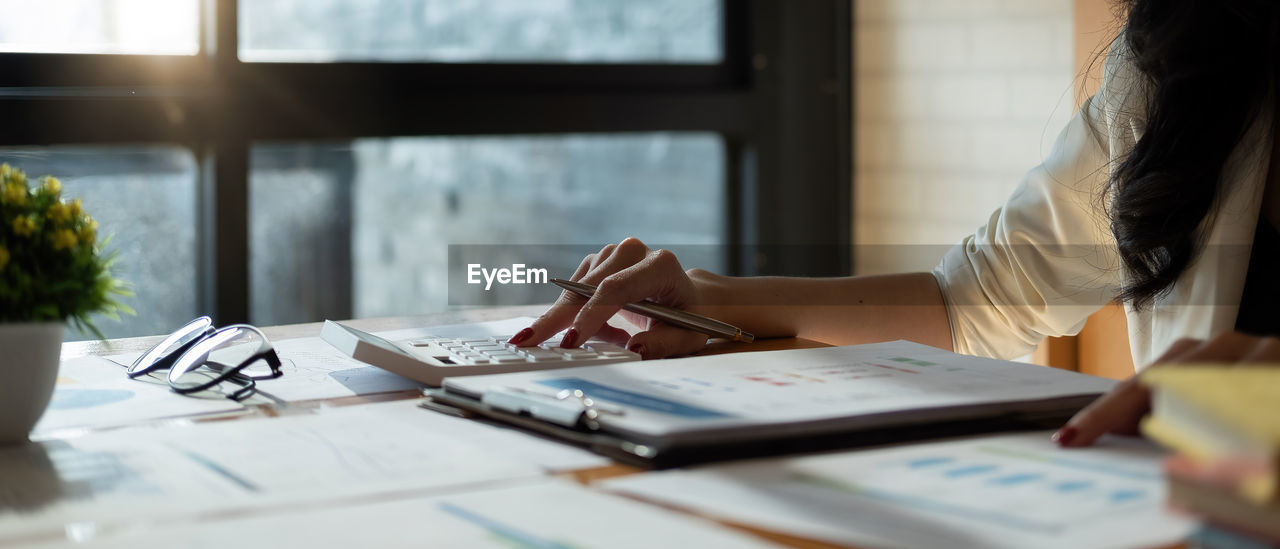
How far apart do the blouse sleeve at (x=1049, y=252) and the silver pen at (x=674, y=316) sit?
34cm

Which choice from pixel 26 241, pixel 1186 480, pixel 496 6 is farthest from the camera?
pixel 496 6

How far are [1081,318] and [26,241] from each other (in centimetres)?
102

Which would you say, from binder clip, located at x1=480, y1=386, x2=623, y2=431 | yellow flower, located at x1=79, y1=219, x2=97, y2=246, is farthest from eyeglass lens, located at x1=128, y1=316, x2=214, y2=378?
binder clip, located at x1=480, y1=386, x2=623, y2=431

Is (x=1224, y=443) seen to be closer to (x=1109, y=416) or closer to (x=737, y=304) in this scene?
(x=1109, y=416)

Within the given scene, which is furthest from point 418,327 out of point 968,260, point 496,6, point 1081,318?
point 496,6

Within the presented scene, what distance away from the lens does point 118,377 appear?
91cm

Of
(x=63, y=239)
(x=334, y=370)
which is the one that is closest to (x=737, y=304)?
(x=334, y=370)

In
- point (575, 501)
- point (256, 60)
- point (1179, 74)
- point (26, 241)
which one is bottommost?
point (575, 501)

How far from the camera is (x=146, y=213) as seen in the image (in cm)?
234

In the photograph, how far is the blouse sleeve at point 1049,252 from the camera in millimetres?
1181

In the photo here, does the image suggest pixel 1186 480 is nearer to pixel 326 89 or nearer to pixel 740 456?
pixel 740 456

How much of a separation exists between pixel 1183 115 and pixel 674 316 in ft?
1.59

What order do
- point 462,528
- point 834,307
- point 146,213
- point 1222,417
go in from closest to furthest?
point 1222,417
point 462,528
point 834,307
point 146,213

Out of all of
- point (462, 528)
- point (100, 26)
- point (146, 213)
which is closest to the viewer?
point (462, 528)
